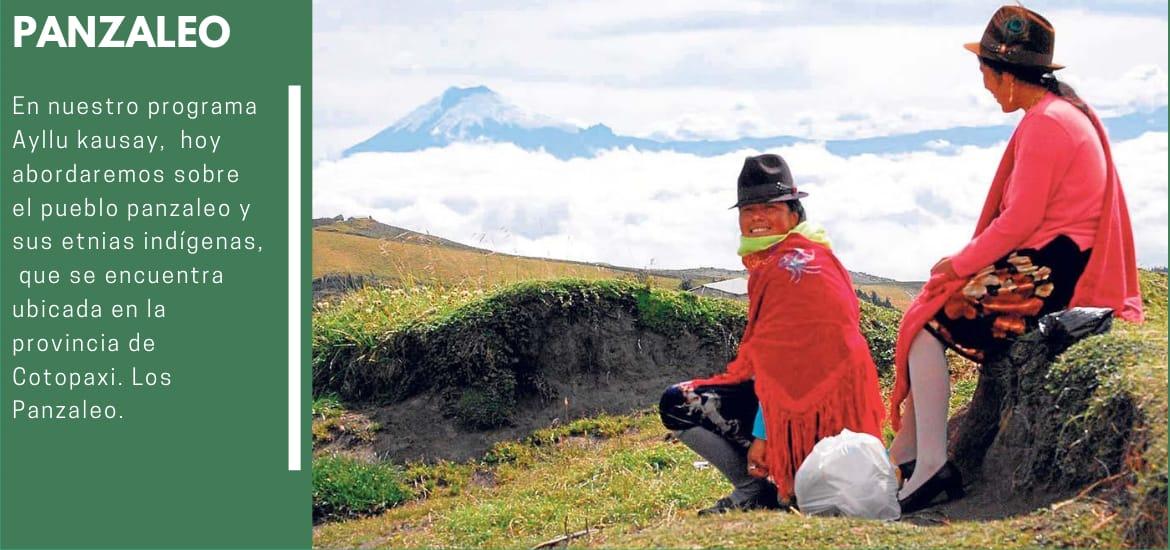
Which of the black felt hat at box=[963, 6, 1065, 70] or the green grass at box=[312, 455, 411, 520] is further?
the green grass at box=[312, 455, 411, 520]

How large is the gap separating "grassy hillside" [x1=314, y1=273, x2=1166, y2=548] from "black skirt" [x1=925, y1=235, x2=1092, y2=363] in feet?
1.15

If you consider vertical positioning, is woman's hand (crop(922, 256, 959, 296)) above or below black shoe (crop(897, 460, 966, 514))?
above

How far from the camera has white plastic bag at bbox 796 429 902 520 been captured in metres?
6.85

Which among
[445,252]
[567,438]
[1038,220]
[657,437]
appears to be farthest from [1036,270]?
[445,252]

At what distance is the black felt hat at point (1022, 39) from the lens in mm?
7109

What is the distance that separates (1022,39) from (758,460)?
2.70 metres

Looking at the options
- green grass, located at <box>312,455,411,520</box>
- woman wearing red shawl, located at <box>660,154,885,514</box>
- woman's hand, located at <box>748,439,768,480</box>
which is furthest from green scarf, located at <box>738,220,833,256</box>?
green grass, located at <box>312,455,411,520</box>

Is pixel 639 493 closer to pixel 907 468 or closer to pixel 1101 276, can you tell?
pixel 907 468

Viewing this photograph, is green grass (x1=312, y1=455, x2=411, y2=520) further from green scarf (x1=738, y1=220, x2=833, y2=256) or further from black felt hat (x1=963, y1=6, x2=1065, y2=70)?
black felt hat (x1=963, y1=6, x2=1065, y2=70)

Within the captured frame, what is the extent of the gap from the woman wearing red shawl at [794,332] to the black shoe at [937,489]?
1.25 feet

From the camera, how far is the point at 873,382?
24.0ft

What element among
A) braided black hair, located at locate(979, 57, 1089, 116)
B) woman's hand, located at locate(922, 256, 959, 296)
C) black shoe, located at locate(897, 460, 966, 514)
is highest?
braided black hair, located at locate(979, 57, 1089, 116)

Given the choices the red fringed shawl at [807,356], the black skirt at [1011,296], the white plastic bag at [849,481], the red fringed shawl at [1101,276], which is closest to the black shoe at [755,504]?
the red fringed shawl at [807,356]

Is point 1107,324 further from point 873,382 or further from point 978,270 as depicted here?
point 873,382
